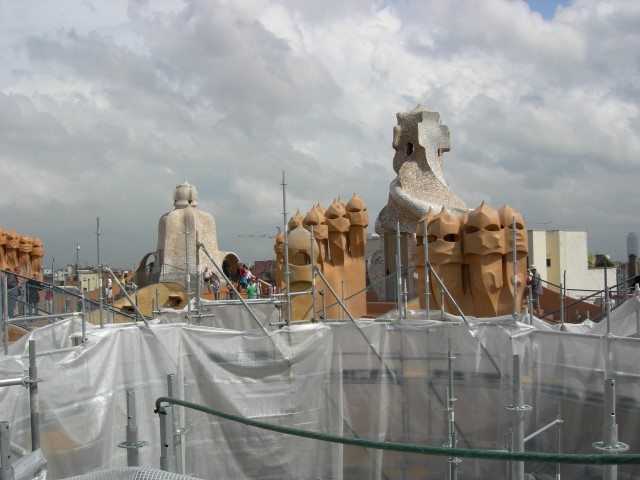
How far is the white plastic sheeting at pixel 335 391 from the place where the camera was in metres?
7.88

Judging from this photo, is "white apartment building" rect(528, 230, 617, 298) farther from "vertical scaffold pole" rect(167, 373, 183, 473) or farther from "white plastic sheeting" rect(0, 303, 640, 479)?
"vertical scaffold pole" rect(167, 373, 183, 473)

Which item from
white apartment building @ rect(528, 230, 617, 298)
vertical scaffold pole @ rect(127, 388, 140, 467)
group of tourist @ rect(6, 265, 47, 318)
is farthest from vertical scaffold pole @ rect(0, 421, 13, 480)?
white apartment building @ rect(528, 230, 617, 298)

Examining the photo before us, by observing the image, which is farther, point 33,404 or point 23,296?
point 23,296

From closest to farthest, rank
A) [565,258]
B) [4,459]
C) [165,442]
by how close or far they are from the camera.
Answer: [4,459] → [165,442] → [565,258]

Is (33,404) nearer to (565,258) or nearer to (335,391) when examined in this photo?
(335,391)

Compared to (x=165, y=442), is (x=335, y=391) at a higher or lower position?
lower

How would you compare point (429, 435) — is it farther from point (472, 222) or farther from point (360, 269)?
point (360, 269)

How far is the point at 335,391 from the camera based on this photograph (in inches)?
377

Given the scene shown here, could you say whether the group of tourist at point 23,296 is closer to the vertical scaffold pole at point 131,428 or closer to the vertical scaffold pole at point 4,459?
the vertical scaffold pole at point 131,428

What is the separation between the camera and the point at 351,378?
9703 mm

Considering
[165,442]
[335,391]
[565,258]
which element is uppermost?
[565,258]

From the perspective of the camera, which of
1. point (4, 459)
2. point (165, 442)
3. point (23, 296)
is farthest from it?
point (23, 296)

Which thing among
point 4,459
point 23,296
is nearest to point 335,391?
point 4,459

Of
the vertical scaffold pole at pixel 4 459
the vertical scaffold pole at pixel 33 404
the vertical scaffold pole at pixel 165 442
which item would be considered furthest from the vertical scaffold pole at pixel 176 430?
the vertical scaffold pole at pixel 4 459
